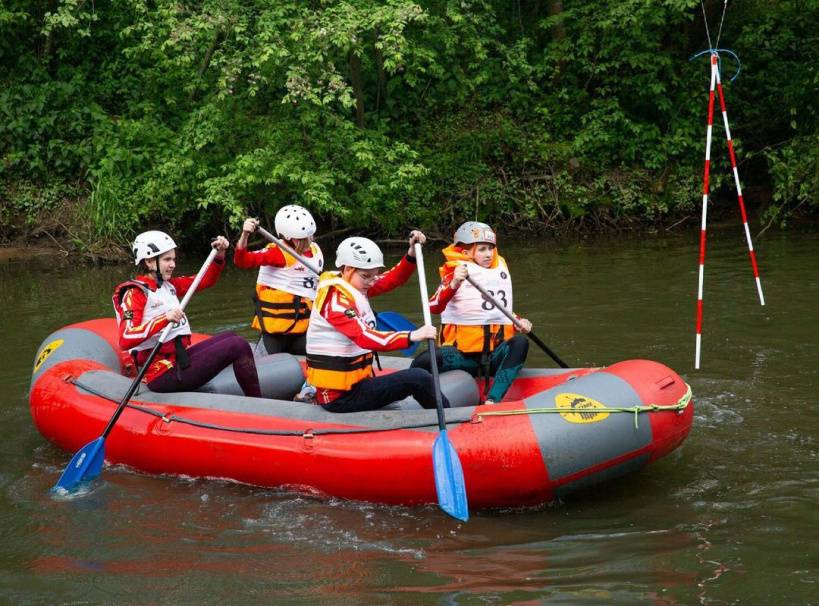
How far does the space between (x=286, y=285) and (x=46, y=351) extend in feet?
5.39

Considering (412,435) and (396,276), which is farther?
(396,276)

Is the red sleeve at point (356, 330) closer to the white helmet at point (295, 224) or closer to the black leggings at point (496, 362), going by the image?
the black leggings at point (496, 362)

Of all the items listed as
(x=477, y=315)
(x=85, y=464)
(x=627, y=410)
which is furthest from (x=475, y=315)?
(x=85, y=464)

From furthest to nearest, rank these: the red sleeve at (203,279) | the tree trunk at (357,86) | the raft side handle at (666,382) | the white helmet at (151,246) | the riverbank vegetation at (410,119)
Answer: the tree trunk at (357,86) → the riverbank vegetation at (410,119) → the red sleeve at (203,279) → the white helmet at (151,246) → the raft side handle at (666,382)

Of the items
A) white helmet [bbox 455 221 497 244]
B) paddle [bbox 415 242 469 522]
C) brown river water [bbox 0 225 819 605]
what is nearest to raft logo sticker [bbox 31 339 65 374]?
brown river water [bbox 0 225 819 605]

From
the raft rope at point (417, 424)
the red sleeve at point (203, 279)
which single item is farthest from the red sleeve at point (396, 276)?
the raft rope at point (417, 424)

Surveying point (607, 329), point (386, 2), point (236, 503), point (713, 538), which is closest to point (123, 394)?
point (236, 503)

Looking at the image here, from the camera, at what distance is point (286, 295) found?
262 inches

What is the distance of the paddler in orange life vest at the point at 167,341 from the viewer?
572cm

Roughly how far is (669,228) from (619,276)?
3550 mm

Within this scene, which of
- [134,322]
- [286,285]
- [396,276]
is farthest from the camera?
[286,285]

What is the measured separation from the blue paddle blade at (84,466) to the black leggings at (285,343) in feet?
5.18

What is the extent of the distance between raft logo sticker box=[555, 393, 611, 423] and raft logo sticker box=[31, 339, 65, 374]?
348 cm

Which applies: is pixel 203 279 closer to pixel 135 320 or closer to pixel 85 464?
pixel 135 320
